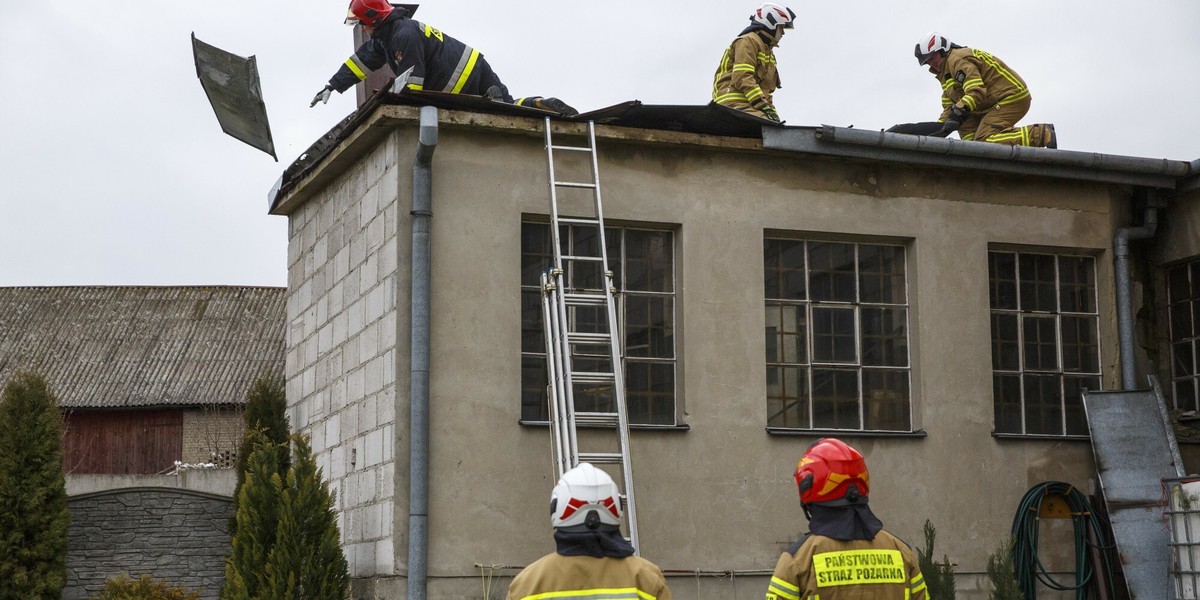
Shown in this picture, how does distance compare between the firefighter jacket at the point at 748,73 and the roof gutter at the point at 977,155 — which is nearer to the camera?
the roof gutter at the point at 977,155

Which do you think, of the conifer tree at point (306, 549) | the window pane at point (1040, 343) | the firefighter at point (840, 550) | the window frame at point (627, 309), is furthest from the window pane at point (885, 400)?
the firefighter at point (840, 550)

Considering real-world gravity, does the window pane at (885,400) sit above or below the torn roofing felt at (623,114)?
below

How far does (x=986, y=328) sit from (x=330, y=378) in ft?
17.1

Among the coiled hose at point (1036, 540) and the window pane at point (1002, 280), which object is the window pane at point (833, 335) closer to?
the window pane at point (1002, 280)

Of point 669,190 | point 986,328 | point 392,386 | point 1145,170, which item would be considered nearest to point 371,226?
point 392,386

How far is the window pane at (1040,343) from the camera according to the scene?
1197 centimetres

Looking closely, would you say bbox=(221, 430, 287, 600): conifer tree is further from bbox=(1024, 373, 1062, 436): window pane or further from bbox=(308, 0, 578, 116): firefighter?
bbox=(1024, 373, 1062, 436): window pane

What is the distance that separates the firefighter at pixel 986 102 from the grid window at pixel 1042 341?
1.12 metres

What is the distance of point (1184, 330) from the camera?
40.1 feet

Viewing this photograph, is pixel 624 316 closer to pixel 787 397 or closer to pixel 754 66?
pixel 787 397

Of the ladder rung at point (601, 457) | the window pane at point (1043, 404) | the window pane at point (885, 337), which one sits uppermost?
the window pane at point (885, 337)

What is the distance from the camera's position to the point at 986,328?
11.6 metres

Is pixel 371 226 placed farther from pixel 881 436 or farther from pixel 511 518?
pixel 881 436

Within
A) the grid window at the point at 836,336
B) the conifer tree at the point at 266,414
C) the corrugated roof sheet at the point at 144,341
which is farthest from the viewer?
the corrugated roof sheet at the point at 144,341
